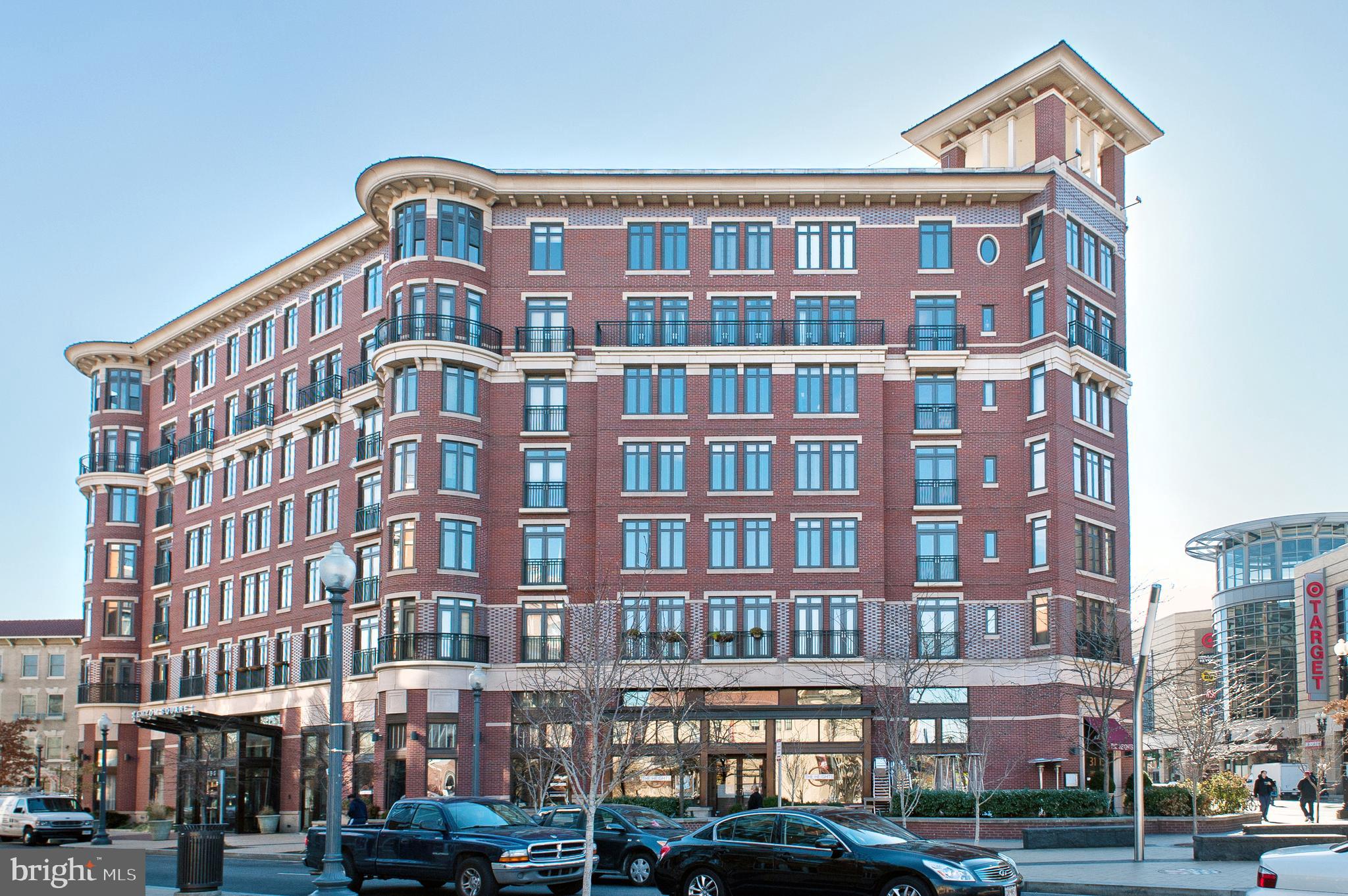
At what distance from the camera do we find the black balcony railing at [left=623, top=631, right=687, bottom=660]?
4969cm

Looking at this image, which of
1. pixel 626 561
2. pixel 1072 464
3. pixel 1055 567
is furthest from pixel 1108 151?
pixel 626 561

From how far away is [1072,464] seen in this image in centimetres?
5122

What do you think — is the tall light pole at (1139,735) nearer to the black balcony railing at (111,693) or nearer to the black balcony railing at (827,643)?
the black balcony railing at (827,643)

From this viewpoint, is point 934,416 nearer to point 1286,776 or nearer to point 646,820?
point 646,820

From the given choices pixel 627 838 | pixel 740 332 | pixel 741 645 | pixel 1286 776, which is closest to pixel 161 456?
pixel 740 332

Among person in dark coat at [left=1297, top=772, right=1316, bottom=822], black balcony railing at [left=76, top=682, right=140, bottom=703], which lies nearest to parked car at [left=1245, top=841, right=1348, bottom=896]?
person in dark coat at [left=1297, top=772, right=1316, bottom=822]

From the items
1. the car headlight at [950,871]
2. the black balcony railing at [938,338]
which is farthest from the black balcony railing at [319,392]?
the car headlight at [950,871]

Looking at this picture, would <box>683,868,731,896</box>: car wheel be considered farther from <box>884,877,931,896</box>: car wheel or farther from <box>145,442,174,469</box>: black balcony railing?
<box>145,442,174,469</box>: black balcony railing

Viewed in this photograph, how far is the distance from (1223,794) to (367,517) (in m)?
30.5

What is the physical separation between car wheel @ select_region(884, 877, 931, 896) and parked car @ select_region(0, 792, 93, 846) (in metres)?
34.4

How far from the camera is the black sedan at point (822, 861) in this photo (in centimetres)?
1875

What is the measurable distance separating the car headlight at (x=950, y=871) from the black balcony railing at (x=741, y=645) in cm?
3196

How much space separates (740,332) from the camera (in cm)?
5294

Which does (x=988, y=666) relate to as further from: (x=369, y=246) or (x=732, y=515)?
(x=369, y=246)
